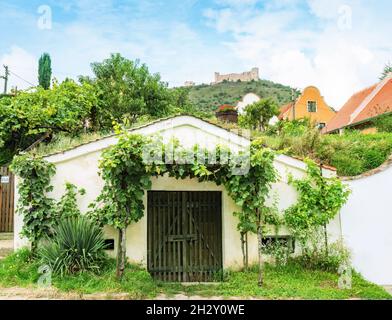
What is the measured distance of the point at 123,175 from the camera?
6.66 m

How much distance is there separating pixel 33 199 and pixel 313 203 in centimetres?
607

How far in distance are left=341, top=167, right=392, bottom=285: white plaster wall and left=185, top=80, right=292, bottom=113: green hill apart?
31286 millimetres

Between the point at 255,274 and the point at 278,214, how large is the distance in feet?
4.79

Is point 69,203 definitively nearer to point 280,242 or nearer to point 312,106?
point 280,242

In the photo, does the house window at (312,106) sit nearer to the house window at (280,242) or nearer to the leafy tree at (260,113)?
the leafy tree at (260,113)

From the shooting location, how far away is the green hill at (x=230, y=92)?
40594 millimetres

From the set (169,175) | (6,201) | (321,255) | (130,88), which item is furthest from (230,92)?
(169,175)

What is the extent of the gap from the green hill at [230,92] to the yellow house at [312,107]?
774 cm

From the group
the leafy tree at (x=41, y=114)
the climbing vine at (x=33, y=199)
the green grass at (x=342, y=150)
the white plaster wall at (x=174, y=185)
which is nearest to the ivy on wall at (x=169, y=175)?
the climbing vine at (x=33, y=199)

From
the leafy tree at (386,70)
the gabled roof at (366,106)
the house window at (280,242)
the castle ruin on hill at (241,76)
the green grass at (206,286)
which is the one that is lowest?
the green grass at (206,286)

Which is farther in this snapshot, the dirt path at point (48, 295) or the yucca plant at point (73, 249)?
the yucca plant at point (73, 249)

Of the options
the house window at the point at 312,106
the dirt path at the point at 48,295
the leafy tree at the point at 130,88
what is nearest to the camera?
the dirt path at the point at 48,295

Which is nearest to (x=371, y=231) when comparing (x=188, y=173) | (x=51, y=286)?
(x=188, y=173)

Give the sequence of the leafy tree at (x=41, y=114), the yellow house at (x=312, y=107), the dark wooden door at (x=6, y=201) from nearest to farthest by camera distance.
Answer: the leafy tree at (x=41, y=114) < the dark wooden door at (x=6, y=201) < the yellow house at (x=312, y=107)
